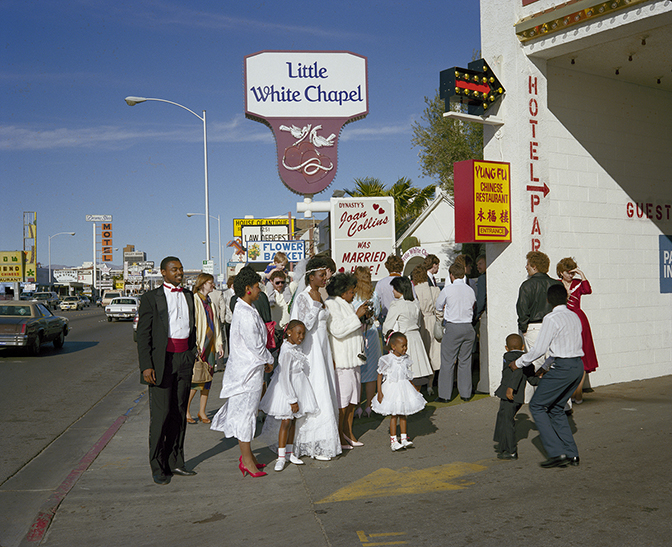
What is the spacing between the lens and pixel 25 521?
197 inches

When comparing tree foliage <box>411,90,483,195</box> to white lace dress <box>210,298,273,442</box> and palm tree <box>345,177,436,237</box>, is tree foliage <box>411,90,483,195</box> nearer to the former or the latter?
palm tree <box>345,177,436,237</box>

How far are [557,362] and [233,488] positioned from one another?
3.12 m

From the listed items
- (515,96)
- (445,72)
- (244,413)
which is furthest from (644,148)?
(244,413)

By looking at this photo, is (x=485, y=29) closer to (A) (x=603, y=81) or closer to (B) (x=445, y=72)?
(B) (x=445, y=72)

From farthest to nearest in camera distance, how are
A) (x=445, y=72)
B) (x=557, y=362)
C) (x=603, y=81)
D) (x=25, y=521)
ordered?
(x=603, y=81)
(x=445, y=72)
(x=557, y=362)
(x=25, y=521)

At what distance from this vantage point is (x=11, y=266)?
62.3m

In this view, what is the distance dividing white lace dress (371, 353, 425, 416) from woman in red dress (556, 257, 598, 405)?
113 inches

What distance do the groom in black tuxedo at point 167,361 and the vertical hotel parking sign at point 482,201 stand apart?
161 inches

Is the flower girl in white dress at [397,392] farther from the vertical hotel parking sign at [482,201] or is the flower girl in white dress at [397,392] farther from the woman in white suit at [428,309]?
the woman in white suit at [428,309]

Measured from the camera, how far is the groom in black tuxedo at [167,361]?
5.79m

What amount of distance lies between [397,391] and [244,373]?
1.65 meters

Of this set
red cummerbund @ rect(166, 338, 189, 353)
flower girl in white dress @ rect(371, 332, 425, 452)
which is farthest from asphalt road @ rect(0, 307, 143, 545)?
flower girl in white dress @ rect(371, 332, 425, 452)

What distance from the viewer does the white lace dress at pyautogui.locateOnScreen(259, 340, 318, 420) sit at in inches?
235

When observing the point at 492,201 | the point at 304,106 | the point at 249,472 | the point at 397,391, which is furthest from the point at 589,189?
the point at 249,472
